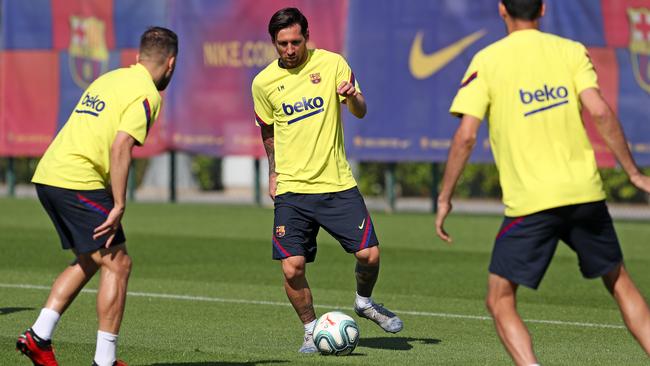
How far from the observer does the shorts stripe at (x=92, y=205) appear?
26.0 feet

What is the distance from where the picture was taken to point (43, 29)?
2639 centimetres

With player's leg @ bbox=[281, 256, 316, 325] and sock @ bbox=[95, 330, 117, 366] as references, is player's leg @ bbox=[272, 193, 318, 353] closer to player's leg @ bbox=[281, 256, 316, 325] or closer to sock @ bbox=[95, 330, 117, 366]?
player's leg @ bbox=[281, 256, 316, 325]

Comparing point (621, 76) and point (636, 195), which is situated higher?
point (621, 76)

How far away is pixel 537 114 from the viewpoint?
6895mm

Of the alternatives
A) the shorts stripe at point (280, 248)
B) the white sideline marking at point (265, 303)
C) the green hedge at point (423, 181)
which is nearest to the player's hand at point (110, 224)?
the shorts stripe at point (280, 248)

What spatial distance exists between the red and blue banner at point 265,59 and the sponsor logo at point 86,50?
3cm

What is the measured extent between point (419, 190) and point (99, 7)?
7740mm

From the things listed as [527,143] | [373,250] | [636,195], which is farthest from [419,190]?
[527,143]

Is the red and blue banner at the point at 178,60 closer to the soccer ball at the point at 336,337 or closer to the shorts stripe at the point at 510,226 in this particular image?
the soccer ball at the point at 336,337

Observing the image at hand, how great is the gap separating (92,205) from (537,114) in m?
2.59

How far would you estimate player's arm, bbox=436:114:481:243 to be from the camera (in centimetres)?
696

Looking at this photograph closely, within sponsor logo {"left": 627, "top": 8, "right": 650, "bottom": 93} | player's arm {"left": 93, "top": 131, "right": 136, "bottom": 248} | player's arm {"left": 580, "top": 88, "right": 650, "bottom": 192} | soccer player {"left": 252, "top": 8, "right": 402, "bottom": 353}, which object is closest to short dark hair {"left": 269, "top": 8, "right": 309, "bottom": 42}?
soccer player {"left": 252, "top": 8, "right": 402, "bottom": 353}

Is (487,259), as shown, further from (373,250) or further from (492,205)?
(492,205)

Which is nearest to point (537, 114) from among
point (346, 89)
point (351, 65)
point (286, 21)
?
point (346, 89)
